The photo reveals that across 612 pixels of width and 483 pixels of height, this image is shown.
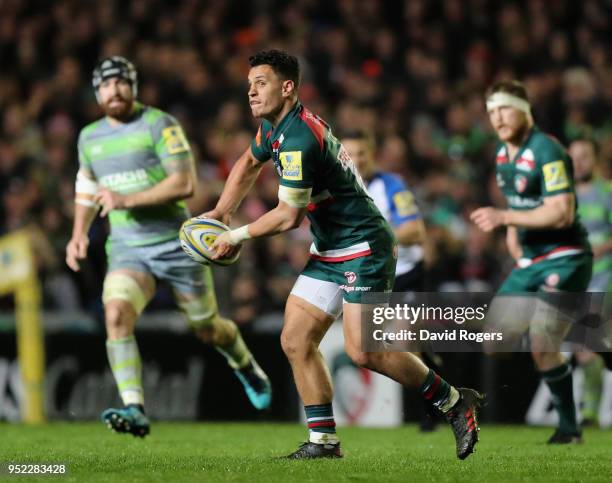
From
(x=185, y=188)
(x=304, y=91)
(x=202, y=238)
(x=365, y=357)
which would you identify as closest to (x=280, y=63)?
(x=202, y=238)

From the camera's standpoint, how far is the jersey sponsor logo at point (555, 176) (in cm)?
811

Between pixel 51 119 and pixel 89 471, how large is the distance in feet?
29.1

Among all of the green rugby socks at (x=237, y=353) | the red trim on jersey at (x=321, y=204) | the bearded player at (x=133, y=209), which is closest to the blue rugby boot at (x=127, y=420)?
the bearded player at (x=133, y=209)

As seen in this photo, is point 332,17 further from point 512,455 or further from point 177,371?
point 512,455

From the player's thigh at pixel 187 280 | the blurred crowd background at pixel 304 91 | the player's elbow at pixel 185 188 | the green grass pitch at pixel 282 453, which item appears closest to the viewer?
the green grass pitch at pixel 282 453

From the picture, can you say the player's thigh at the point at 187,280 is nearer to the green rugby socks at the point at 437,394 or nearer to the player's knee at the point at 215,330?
the player's knee at the point at 215,330

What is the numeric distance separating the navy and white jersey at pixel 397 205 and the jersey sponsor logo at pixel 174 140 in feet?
5.76

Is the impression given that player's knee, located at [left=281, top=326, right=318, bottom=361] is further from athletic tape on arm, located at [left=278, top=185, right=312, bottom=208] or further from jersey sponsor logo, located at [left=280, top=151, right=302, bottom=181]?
jersey sponsor logo, located at [left=280, top=151, right=302, bottom=181]

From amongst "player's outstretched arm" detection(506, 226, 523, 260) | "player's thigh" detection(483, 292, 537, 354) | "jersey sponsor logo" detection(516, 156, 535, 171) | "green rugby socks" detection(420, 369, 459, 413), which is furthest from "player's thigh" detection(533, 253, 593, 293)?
"green rugby socks" detection(420, 369, 459, 413)

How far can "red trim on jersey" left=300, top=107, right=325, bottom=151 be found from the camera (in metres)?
6.52

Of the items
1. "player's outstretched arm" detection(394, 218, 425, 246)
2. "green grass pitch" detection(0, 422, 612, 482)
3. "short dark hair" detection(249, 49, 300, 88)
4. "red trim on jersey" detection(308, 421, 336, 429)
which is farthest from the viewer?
"player's outstretched arm" detection(394, 218, 425, 246)

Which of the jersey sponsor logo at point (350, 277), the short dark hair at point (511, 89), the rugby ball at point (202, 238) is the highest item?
the short dark hair at point (511, 89)

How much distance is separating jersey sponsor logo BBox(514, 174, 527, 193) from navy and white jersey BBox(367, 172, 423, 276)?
113 cm

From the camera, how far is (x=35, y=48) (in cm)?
1548
